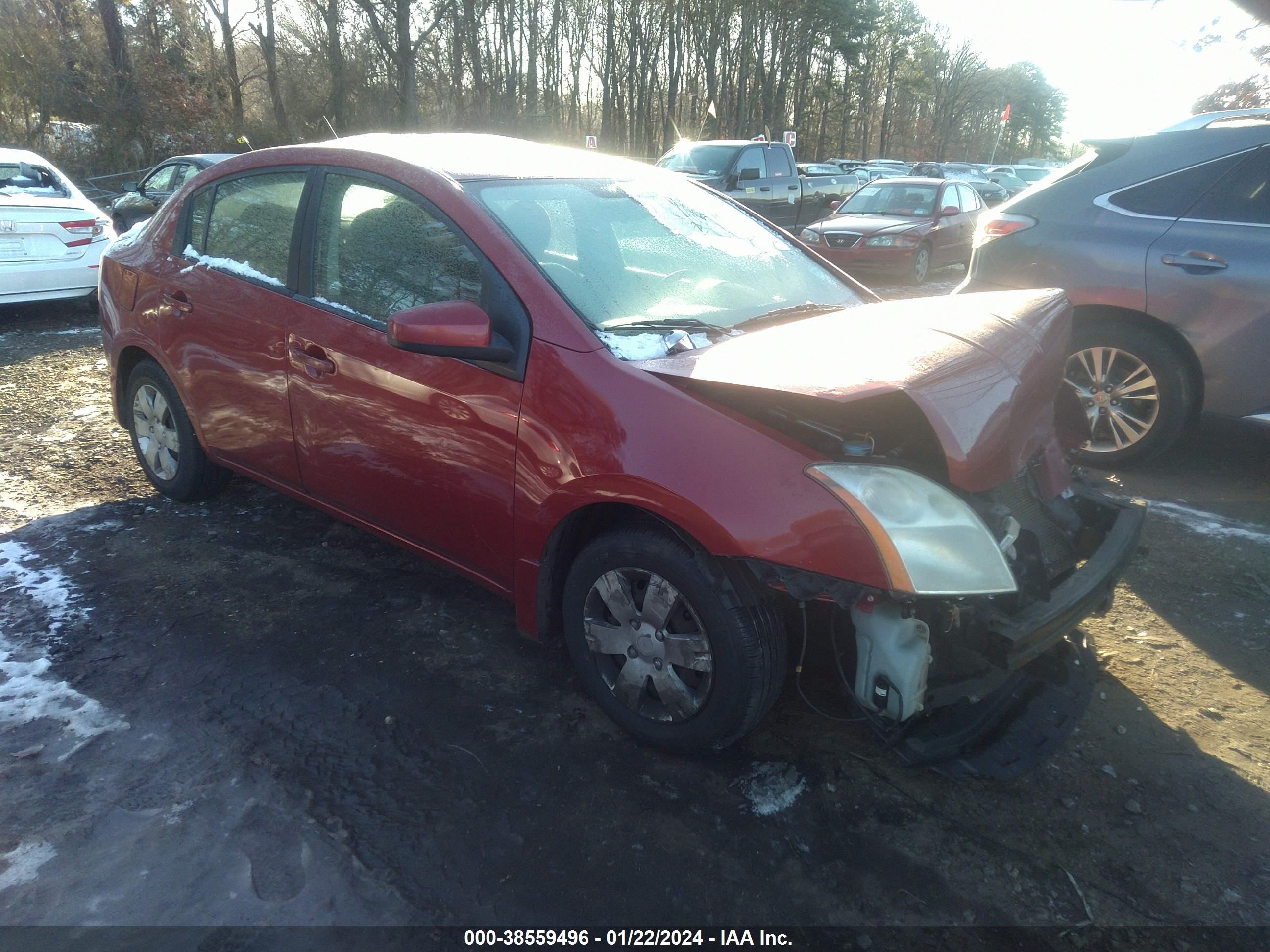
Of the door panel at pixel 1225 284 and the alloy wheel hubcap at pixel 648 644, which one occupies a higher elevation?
the door panel at pixel 1225 284

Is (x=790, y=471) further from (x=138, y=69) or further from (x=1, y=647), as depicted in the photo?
(x=138, y=69)

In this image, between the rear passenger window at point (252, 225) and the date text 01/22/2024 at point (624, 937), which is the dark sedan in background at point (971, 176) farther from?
the date text 01/22/2024 at point (624, 937)

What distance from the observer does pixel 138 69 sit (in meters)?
23.0

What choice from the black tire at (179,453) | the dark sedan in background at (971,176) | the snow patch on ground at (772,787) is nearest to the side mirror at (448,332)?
the snow patch on ground at (772,787)

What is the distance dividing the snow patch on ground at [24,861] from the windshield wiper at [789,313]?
2497 mm

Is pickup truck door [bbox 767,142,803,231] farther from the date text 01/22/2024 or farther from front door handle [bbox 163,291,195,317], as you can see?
the date text 01/22/2024

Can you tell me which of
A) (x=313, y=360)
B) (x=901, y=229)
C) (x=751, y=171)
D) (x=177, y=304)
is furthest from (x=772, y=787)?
(x=751, y=171)

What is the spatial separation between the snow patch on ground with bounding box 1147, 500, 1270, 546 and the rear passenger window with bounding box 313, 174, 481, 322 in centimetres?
365

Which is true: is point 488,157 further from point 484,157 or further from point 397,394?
point 397,394

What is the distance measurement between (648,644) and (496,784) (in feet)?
1.97

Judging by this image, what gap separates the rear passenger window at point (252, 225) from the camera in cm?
362

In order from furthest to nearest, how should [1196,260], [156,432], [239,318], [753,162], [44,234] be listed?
1. [753,162]
2. [44,234]
3. [1196,260]
4. [156,432]
5. [239,318]

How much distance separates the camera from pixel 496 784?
264cm

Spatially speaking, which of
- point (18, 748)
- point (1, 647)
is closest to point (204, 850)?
point (18, 748)
